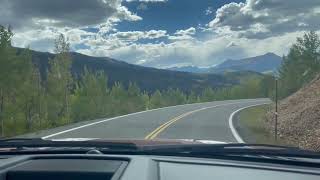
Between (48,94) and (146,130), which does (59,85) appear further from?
(146,130)

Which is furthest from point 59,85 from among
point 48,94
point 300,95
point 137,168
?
point 137,168

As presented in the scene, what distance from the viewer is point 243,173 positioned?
2559 millimetres

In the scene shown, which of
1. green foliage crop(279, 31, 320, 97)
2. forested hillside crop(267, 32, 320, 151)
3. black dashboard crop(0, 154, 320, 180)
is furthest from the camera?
green foliage crop(279, 31, 320, 97)

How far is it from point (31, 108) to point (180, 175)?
65.2 metres

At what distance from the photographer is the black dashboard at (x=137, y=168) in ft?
8.13

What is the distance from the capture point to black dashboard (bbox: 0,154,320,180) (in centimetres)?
248

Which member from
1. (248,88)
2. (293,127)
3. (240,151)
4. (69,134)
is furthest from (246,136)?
(248,88)

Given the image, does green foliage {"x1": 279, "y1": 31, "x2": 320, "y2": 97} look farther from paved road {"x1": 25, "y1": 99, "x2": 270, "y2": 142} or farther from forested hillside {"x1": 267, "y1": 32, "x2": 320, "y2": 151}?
paved road {"x1": 25, "y1": 99, "x2": 270, "y2": 142}

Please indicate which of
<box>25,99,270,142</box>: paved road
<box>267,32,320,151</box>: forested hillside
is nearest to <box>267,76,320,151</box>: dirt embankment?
<box>267,32,320,151</box>: forested hillside

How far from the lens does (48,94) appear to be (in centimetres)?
7888

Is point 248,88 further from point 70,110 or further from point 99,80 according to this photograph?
point 70,110

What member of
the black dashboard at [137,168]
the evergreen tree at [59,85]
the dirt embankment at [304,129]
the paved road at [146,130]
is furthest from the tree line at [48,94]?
the black dashboard at [137,168]

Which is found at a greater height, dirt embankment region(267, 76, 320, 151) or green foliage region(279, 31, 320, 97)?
green foliage region(279, 31, 320, 97)

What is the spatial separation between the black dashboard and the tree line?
3355 cm
